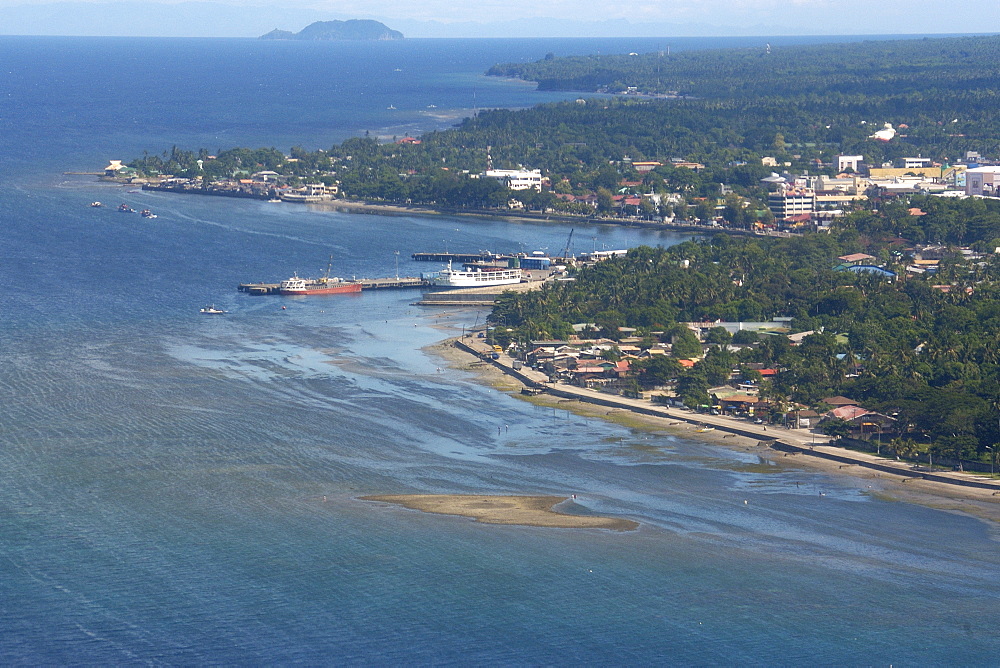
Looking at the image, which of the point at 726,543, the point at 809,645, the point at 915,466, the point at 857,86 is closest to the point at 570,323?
the point at 915,466

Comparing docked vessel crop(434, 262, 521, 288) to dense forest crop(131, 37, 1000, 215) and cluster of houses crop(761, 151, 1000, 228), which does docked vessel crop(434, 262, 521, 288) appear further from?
dense forest crop(131, 37, 1000, 215)

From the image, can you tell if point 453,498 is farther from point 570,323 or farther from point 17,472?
point 570,323

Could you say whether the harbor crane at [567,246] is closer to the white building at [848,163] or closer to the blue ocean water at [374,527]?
the blue ocean water at [374,527]

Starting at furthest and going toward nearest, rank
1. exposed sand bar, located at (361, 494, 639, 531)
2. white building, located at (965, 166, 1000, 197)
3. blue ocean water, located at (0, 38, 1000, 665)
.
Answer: white building, located at (965, 166, 1000, 197)
exposed sand bar, located at (361, 494, 639, 531)
blue ocean water, located at (0, 38, 1000, 665)

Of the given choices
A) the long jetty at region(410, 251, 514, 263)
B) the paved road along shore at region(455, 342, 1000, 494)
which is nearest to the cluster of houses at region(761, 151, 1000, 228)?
the long jetty at region(410, 251, 514, 263)

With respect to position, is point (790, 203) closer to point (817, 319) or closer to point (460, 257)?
point (460, 257)

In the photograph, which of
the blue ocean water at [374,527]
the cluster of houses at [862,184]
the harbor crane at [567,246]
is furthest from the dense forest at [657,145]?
the blue ocean water at [374,527]

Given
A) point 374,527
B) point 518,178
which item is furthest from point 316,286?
point 518,178
